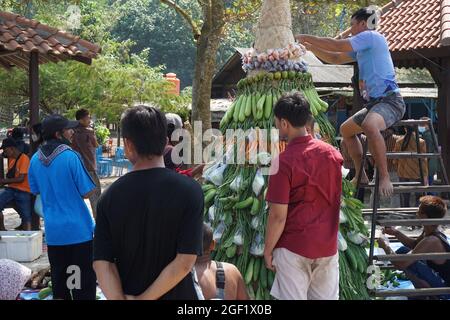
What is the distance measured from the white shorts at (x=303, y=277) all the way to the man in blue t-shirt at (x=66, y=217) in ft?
4.96

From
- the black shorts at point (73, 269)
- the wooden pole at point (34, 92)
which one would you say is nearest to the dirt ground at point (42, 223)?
the wooden pole at point (34, 92)

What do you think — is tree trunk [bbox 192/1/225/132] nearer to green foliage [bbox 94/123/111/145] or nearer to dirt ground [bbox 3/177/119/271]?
dirt ground [bbox 3/177/119/271]

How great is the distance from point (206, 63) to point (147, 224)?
867cm

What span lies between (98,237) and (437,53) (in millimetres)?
10761

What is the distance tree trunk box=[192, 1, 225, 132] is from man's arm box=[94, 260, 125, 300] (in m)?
8.21

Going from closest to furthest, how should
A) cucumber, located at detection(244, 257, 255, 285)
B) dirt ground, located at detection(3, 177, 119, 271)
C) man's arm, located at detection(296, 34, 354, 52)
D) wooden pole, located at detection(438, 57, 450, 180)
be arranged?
cucumber, located at detection(244, 257, 255, 285) < man's arm, located at detection(296, 34, 354, 52) < dirt ground, located at detection(3, 177, 119, 271) < wooden pole, located at detection(438, 57, 450, 180)

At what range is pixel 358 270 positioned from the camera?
16.3ft

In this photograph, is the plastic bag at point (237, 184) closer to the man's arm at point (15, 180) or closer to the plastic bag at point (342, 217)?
the plastic bag at point (342, 217)

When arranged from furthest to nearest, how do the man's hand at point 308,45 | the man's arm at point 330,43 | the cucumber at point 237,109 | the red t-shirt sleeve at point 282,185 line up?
the cucumber at point 237,109 < the man's hand at point 308,45 < the man's arm at point 330,43 < the red t-shirt sleeve at point 282,185

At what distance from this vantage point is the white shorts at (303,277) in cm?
365

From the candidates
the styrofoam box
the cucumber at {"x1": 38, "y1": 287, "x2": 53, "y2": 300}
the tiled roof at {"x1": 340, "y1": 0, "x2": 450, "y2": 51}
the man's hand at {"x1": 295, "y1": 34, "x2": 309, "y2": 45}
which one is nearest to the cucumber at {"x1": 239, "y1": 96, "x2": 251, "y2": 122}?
the man's hand at {"x1": 295, "y1": 34, "x2": 309, "y2": 45}

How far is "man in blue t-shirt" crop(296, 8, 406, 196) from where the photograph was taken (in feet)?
15.5

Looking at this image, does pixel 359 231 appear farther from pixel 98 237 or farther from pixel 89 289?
pixel 98 237
